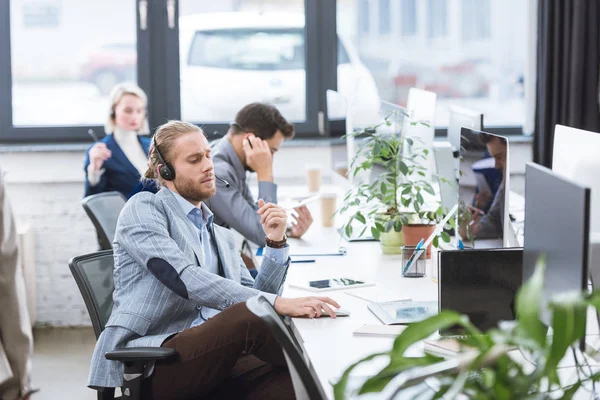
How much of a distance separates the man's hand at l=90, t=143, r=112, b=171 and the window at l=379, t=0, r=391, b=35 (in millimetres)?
1668

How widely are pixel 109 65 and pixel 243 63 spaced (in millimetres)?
703

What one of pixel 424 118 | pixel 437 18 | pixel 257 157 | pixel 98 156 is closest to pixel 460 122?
pixel 424 118

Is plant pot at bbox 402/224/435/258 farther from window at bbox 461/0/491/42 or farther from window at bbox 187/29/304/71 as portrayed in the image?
window at bbox 461/0/491/42

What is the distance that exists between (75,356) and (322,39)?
6.80ft

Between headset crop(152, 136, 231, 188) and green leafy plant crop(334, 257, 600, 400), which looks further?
headset crop(152, 136, 231, 188)

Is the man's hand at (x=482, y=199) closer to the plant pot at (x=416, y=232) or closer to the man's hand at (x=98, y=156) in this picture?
the plant pot at (x=416, y=232)

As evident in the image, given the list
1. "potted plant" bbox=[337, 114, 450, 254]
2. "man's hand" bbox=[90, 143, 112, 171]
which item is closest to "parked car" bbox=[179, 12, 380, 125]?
"man's hand" bbox=[90, 143, 112, 171]

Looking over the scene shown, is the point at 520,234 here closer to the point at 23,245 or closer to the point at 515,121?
the point at 515,121

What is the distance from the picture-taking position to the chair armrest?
213 cm

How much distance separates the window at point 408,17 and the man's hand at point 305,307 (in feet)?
9.80

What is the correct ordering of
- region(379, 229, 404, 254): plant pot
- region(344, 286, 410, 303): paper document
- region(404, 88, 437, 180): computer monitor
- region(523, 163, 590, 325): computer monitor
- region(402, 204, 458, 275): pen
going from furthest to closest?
Answer: region(404, 88, 437, 180): computer monitor < region(379, 229, 404, 254): plant pot < region(402, 204, 458, 275): pen < region(344, 286, 410, 303): paper document < region(523, 163, 590, 325): computer monitor

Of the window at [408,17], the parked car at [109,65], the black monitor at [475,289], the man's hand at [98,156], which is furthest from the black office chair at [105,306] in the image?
Answer: the window at [408,17]

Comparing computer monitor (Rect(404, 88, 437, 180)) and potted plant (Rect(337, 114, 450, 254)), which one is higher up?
computer monitor (Rect(404, 88, 437, 180))

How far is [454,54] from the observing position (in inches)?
198
